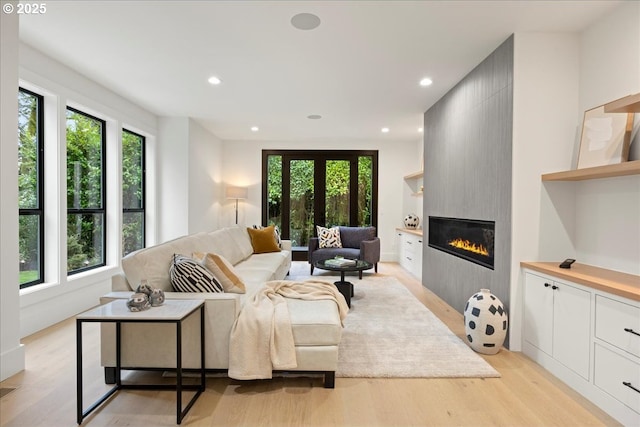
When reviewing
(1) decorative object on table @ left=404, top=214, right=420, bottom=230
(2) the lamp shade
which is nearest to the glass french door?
(2) the lamp shade

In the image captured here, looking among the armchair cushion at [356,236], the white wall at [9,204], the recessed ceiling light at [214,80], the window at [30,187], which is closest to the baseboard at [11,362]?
the white wall at [9,204]

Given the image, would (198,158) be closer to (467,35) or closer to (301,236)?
(301,236)

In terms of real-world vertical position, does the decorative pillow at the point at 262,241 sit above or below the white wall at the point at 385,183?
below

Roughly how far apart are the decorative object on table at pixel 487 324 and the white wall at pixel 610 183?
82 cm

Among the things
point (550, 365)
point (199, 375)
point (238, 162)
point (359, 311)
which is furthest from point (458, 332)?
point (238, 162)

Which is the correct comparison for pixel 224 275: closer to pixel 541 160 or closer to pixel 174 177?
pixel 541 160

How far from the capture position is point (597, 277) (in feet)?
Result: 7.38

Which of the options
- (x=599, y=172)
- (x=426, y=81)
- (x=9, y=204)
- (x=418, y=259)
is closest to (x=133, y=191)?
(x=9, y=204)

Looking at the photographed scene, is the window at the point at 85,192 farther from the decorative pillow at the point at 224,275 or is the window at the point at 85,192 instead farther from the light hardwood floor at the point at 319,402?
the decorative pillow at the point at 224,275

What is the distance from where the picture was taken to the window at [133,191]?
5.06 metres

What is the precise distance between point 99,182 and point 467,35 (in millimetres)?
4600

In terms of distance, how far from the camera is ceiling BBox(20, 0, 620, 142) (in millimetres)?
2533

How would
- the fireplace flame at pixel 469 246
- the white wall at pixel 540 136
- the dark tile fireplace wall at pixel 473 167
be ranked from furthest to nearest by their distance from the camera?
the fireplace flame at pixel 469 246 < the dark tile fireplace wall at pixel 473 167 < the white wall at pixel 540 136

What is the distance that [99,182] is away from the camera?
4492 millimetres
